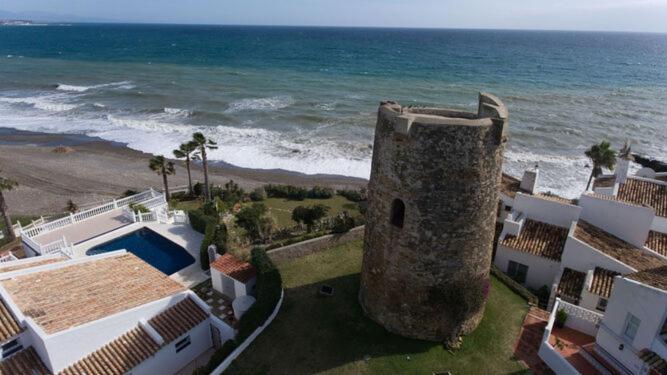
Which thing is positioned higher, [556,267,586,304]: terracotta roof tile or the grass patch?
[556,267,586,304]: terracotta roof tile

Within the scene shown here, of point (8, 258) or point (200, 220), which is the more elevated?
point (200, 220)

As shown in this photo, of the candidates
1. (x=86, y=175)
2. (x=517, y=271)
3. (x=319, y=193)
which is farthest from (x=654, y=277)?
(x=86, y=175)

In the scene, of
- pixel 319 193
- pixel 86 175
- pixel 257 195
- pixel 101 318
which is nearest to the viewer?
pixel 101 318

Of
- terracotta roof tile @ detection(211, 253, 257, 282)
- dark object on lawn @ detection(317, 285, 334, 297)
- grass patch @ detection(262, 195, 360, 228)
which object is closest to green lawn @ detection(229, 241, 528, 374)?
dark object on lawn @ detection(317, 285, 334, 297)

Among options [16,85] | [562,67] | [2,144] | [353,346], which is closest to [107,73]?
[16,85]

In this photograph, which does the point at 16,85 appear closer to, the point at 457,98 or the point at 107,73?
the point at 107,73

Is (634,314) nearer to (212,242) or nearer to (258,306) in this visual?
(258,306)

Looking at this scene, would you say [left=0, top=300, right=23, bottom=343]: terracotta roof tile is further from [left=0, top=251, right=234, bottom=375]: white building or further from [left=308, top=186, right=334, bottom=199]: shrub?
[left=308, top=186, right=334, bottom=199]: shrub
